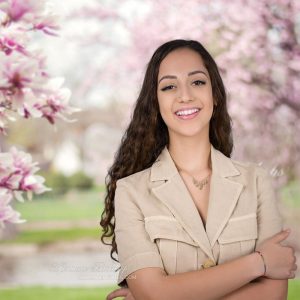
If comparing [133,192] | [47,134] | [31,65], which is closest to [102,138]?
[47,134]

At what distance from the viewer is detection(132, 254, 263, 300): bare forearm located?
142 centimetres

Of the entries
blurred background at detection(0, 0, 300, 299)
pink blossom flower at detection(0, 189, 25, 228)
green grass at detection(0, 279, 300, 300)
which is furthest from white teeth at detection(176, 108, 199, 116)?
green grass at detection(0, 279, 300, 300)

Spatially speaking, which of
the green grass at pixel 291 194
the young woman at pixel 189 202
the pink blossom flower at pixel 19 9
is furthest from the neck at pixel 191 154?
the green grass at pixel 291 194

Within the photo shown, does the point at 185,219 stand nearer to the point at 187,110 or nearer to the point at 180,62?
the point at 187,110

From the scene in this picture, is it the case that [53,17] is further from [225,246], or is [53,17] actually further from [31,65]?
[225,246]

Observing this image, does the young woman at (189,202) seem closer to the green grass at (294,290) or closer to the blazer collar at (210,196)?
the blazer collar at (210,196)

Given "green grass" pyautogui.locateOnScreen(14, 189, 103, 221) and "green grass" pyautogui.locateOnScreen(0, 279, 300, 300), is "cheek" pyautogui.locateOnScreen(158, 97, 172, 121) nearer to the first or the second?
"green grass" pyautogui.locateOnScreen(0, 279, 300, 300)

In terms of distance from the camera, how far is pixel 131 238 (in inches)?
60.1

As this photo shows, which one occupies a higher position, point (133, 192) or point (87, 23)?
point (87, 23)

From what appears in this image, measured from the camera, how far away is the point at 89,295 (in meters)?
5.07

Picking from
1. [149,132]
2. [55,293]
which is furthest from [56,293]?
[149,132]

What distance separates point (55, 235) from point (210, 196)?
529 centimetres

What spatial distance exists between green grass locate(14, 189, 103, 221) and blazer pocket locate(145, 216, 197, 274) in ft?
17.3

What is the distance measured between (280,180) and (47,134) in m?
2.89
